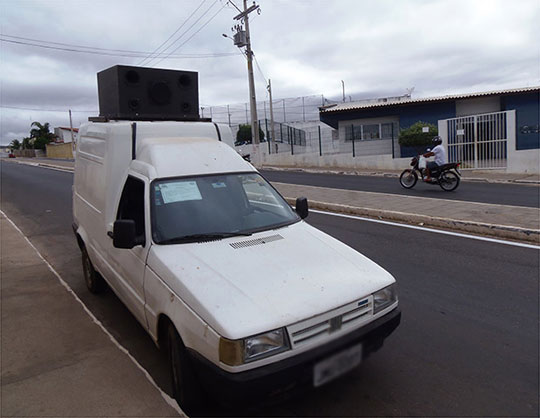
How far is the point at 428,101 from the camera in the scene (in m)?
26.6

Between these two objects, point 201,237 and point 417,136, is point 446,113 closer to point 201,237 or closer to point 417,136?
point 417,136

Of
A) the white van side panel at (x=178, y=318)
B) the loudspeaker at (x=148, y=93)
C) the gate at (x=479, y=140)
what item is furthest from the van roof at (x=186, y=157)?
the gate at (x=479, y=140)

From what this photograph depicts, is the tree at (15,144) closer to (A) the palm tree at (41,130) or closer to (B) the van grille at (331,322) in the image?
(A) the palm tree at (41,130)

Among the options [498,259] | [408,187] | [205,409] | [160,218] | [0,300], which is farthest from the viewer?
[408,187]

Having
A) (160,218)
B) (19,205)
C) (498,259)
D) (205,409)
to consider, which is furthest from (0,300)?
(19,205)

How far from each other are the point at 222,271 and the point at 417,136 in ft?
74.8

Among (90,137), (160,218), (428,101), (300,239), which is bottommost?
(300,239)

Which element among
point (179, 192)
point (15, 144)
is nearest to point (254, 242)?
point (179, 192)

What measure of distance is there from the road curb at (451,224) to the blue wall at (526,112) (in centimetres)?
1937

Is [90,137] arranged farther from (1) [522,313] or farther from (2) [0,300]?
(1) [522,313]

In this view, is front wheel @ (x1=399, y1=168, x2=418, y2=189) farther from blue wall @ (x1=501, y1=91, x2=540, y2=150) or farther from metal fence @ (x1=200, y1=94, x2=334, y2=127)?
metal fence @ (x1=200, y1=94, x2=334, y2=127)

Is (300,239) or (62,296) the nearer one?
(300,239)

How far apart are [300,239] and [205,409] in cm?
153

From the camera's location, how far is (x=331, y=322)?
113 inches
